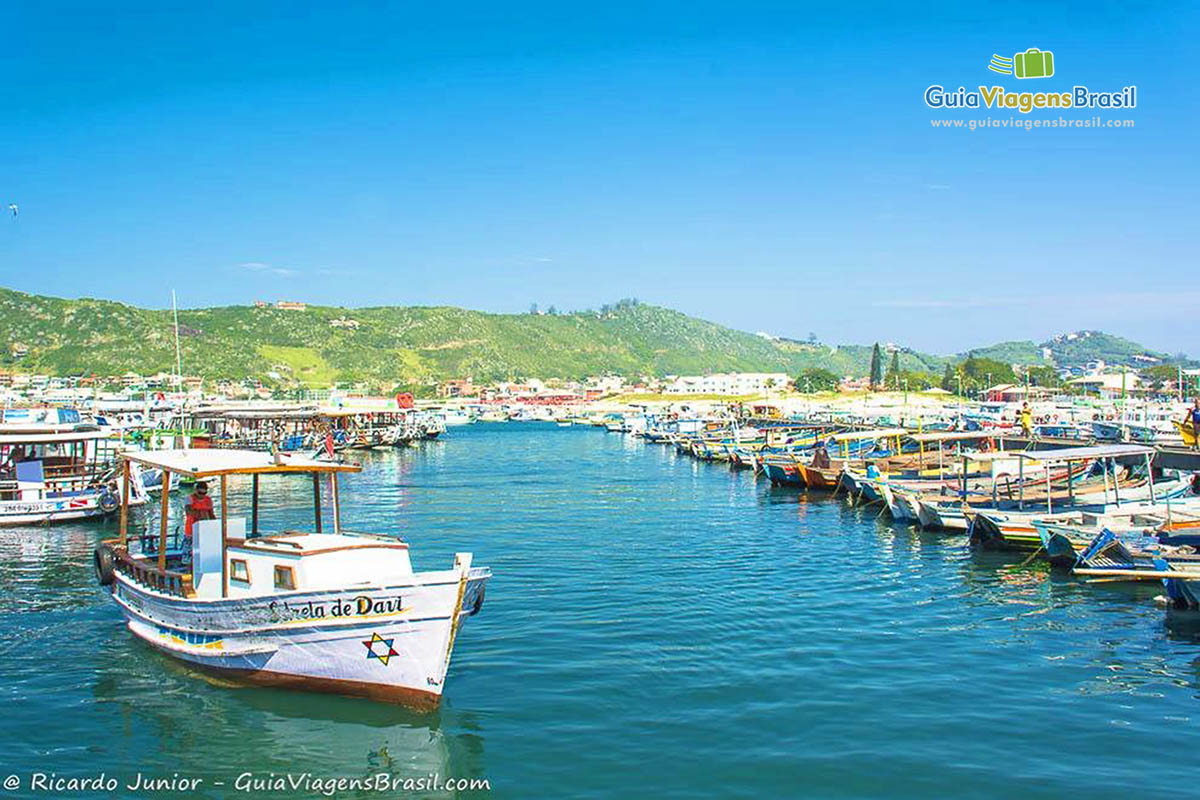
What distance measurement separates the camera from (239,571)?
16812mm

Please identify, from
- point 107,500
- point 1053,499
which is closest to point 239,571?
point 107,500

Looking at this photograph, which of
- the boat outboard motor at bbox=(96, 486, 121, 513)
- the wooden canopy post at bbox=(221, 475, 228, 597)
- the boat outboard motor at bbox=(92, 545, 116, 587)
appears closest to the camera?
the wooden canopy post at bbox=(221, 475, 228, 597)

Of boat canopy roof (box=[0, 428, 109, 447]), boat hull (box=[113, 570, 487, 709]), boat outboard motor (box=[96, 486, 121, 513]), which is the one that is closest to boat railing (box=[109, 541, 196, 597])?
boat hull (box=[113, 570, 487, 709])

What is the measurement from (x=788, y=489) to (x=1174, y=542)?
30406mm

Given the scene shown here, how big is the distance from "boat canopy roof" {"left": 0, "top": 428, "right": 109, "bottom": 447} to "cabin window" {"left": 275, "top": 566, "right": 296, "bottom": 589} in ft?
93.8

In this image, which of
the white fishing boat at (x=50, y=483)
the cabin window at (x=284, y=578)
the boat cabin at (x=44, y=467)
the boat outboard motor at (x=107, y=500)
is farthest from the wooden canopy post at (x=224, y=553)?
the boat cabin at (x=44, y=467)

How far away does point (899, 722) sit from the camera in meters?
15.4

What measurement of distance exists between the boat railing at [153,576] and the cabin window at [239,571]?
1167 millimetres

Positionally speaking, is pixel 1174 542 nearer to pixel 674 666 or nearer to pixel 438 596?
pixel 674 666

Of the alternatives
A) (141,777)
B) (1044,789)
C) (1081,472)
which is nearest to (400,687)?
(141,777)

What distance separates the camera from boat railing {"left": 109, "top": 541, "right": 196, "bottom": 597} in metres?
17.7

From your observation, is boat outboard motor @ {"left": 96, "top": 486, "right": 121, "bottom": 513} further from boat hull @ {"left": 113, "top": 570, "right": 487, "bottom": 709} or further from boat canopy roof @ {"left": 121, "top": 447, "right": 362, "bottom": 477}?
boat hull @ {"left": 113, "top": 570, "right": 487, "bottom": 709}

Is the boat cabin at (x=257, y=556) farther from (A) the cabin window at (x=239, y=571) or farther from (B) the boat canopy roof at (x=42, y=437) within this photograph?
(B) the boat canopy roof at (x=42, y=437)

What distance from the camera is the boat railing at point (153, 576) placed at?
1769 cm
